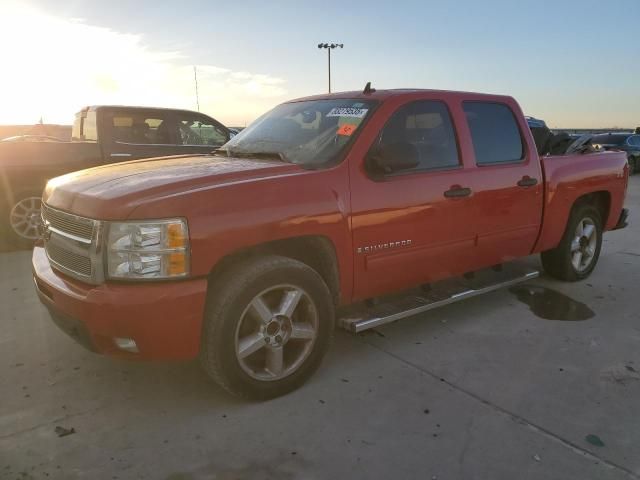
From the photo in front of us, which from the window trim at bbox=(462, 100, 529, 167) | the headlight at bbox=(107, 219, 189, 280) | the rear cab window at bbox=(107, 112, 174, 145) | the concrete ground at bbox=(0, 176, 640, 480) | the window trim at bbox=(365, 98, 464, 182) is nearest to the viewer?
the concrete ground at bbox=(0, 176, 640, 480)

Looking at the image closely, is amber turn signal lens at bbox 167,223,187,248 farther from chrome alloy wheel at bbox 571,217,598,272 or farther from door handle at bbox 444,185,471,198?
chrome alloy wheel at bbox 571,217,598,272

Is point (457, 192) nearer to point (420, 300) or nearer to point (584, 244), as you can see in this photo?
point (420, 300)

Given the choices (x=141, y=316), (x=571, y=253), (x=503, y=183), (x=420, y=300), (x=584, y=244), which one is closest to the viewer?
(x=141, y=316)

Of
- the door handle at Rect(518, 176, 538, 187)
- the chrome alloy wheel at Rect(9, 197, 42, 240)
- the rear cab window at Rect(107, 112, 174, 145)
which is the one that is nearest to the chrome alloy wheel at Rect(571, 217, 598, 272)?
the door handle at Rect(518, 176, 538, 187)

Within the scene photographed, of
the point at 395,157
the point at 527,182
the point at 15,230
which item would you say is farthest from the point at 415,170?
the point at 15,230

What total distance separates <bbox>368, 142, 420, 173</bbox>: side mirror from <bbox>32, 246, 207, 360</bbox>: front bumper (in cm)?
139

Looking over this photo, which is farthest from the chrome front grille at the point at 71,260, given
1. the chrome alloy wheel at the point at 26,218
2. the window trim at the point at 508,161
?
the chrome alloy wheel at the point at 26,218

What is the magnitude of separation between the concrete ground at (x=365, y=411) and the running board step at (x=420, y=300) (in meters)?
0.28

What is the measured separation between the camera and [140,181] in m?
2.93

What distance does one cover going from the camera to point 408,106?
3719 millimetres

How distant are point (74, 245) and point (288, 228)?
3.93ft

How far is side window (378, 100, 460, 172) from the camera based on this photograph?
3631 millimetres

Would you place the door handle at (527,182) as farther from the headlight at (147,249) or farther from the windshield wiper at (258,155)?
the headlight at (147,249)

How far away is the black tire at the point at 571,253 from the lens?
5.11 meters
